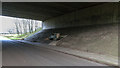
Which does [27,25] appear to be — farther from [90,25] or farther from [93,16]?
[93,16]

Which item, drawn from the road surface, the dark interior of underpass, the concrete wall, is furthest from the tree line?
the road surface

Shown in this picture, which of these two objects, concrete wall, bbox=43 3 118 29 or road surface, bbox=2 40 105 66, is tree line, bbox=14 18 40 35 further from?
road surface, bbox=2 40 105 66

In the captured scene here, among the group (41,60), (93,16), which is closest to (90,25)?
(93,16)

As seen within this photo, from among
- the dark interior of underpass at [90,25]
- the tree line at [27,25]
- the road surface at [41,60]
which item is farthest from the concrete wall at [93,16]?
the tree line at [27,25]

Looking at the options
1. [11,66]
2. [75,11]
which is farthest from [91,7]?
[11,66]

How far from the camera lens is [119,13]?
13.9 m

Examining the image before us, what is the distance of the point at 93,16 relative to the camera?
18016 millimetres

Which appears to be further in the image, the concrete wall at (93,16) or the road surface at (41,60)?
the concrete wall at (93,16)

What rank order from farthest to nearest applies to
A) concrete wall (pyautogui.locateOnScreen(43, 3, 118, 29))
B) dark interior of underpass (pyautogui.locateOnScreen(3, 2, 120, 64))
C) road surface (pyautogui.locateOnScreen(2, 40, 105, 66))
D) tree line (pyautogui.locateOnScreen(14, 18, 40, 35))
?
1. tree line (pyautogui.locateOnScreen(14, 18, 40, 35))
2. concrete wall (pyautogui.locateOnScreen(43, 3, 118, 29))
3. dark interior of underpass (pyautogui.locateOnScreen(3, 2, 120, 64))
4. road surface (pyautogui.locateOnScreen(2, 40, 105, 66))

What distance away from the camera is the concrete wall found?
15.0 metres

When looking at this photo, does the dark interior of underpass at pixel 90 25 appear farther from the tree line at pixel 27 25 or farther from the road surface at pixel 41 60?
the tree line at pixel 27 25

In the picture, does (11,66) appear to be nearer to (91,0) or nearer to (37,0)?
(37,0)

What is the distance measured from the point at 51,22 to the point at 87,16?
16.7 metres

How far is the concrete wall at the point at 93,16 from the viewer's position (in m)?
15.0
